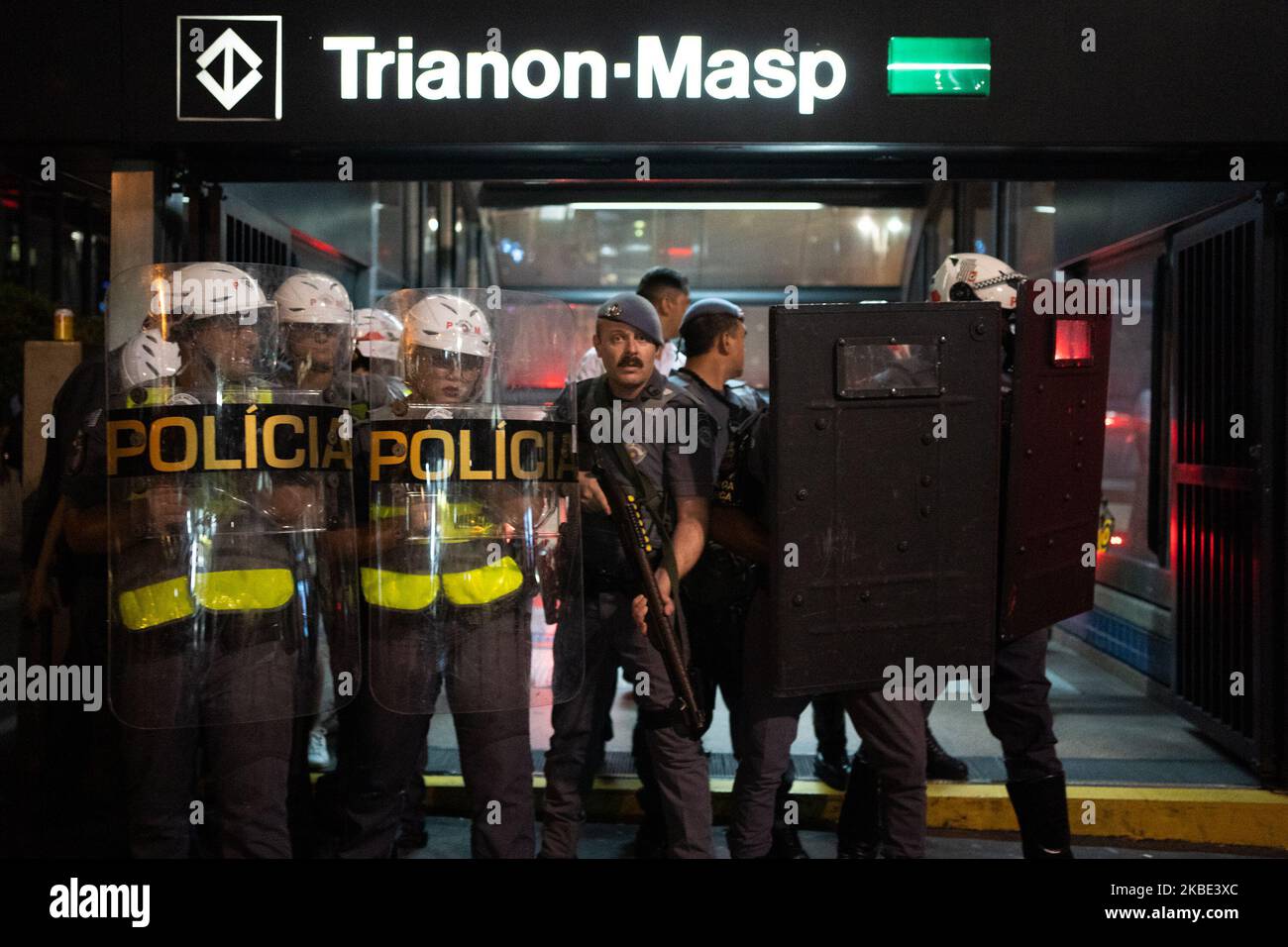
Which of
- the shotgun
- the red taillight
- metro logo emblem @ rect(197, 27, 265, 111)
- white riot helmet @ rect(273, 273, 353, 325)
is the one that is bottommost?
the shotgun

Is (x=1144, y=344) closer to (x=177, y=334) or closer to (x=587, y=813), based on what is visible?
(x=587, y=813)

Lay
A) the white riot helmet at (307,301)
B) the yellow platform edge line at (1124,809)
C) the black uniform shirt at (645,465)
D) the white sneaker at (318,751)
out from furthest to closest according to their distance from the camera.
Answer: the white sneaker at (318,751)
the yellow platform edge line at (1124,809)
the black uniform shirt at (645,465)
the white riot helmet at (307,301)

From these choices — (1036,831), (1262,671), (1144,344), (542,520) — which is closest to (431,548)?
(542,520)

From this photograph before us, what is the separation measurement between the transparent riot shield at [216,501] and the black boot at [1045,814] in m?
2.23

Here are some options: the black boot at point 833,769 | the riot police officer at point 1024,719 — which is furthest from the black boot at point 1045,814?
the black boot at point 833,769

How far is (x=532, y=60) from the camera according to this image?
162 inches

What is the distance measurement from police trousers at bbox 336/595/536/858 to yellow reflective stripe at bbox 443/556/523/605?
37mm

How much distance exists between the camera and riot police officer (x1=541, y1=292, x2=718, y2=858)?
382cm

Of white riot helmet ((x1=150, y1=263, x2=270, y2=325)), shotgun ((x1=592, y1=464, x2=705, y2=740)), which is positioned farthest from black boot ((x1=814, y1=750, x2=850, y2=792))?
white riot helmet ((x1=150, y1=263, x2=270, y2=325))

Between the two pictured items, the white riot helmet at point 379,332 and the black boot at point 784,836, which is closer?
the white riot helmet at point 379,332

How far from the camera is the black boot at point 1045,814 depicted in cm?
388

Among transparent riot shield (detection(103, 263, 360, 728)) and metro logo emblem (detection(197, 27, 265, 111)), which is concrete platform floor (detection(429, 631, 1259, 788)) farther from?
metro logo emblem (detection(197, 27, 265, 111))

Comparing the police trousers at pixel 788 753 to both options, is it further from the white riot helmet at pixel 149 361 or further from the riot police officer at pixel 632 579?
the white riot helmet at pixel 149 361
